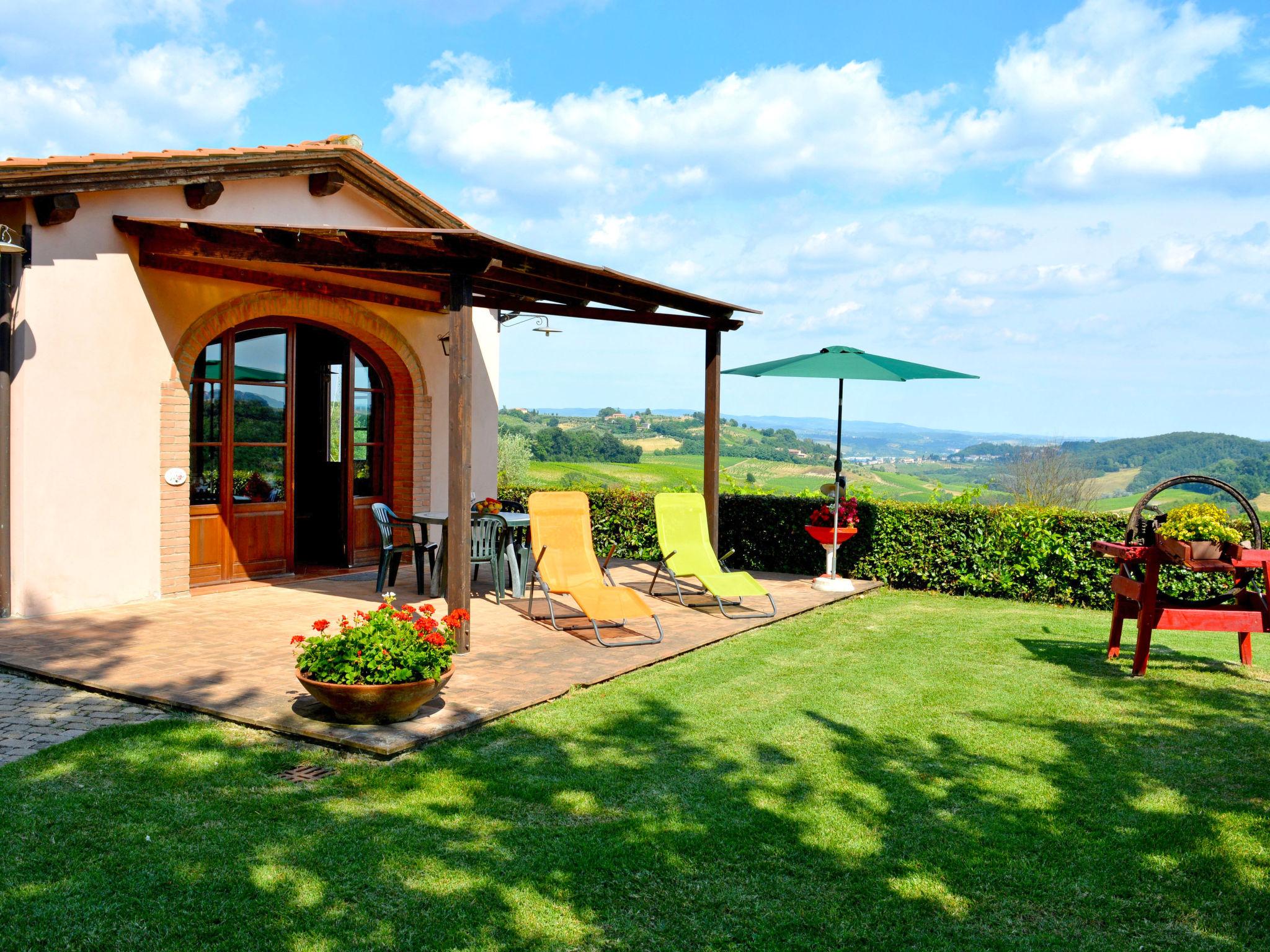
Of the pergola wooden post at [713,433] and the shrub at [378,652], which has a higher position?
the pergola wooden post at [713,433]

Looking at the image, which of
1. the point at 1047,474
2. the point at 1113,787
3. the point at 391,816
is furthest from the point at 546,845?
the point at 1047,474

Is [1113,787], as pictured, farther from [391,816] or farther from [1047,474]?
[1047,474]

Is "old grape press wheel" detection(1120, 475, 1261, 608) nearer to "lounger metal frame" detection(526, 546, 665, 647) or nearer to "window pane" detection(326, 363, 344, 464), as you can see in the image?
"lounger metal frame" detection(526, 546, 665, 647)

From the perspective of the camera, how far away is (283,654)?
6.36 meters

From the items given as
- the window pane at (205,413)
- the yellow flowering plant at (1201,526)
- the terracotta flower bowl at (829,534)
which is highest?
the window pane at (205,413)

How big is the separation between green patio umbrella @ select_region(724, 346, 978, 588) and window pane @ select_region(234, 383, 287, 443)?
4.70 metres

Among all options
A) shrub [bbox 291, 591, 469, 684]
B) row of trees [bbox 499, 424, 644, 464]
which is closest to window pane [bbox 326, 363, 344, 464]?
shrub [bbox 291, 591, 469, 684]

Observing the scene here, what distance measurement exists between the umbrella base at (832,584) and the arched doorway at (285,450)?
5.05 m

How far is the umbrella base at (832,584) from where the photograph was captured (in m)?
9.94

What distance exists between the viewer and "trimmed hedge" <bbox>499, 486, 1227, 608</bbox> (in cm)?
992

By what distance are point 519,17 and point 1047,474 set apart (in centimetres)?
2168

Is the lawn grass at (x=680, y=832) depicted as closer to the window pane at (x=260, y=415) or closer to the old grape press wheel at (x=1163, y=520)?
the old grape press wheel at (x=1163, y=520)

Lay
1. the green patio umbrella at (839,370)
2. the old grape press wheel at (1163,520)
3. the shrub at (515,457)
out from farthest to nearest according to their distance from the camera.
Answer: the shrub at (515,457), the green patio umbrella at (839,370), the old grape press wheel at (1163,520)

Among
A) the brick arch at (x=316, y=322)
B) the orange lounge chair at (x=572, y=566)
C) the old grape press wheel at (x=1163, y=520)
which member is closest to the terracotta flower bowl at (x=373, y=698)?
the orange lounge chair at (x=572, y=566)
